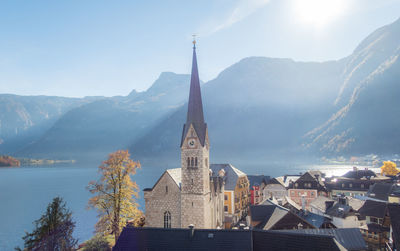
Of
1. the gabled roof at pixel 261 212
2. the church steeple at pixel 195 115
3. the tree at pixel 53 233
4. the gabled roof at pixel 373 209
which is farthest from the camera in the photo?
the gabled roof at pixel 373 209

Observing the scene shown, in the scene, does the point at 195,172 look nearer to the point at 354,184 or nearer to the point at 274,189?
the point at 274,189

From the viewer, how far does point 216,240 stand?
24.2 m

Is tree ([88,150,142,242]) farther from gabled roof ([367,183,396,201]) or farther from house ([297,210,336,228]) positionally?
gabled roof ([367,183,396,201])

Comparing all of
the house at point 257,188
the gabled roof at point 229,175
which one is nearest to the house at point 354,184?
the house at point 257,188

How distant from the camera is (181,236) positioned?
81.5ft

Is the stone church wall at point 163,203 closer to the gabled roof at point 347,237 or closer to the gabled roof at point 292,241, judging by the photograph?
the gabled roof at point 347,237

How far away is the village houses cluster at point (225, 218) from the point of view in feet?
79.2

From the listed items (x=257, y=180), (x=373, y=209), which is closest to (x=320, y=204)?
(x=373, y=209)

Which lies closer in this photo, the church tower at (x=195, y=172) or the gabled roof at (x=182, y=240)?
the gabled roof at (x=182, y=240)

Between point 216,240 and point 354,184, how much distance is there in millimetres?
68354

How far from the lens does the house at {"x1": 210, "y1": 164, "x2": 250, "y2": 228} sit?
5756 cm

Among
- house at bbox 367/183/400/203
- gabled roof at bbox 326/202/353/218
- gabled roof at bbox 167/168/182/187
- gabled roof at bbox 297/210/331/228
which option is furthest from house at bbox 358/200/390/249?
gabled roof at bbox 167/168/182/187

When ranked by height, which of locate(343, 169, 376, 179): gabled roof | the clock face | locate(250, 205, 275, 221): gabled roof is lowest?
locate(250, 205, 275, 221): gabled roof

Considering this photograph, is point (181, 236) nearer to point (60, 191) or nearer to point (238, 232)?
point (238, 232)
